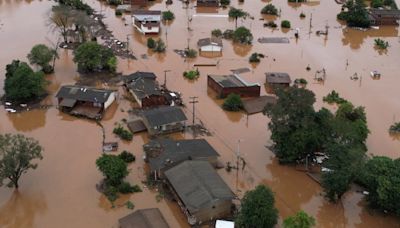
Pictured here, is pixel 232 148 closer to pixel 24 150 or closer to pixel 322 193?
pixel 322 193

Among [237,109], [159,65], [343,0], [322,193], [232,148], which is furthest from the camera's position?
[343,0]

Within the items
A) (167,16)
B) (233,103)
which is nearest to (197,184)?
(233,103)

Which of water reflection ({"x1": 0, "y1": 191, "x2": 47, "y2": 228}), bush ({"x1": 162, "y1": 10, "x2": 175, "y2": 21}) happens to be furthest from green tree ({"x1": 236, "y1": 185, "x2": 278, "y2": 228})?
bush ({"x1": 162, "y1": 10, "x2": 175, "y2": 21})

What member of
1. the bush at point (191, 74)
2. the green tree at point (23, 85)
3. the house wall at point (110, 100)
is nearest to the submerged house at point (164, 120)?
the house wall at point (110, 100)

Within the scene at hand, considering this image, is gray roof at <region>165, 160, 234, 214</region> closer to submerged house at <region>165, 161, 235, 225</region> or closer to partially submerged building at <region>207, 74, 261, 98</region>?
submerged house at <region>165, 161, 235, 225</region>

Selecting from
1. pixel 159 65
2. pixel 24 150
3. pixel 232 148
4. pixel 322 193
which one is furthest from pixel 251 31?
pixel 24 150

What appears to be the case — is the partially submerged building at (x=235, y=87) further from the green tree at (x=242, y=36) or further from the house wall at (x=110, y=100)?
the green tree at (x=242, y=36)
